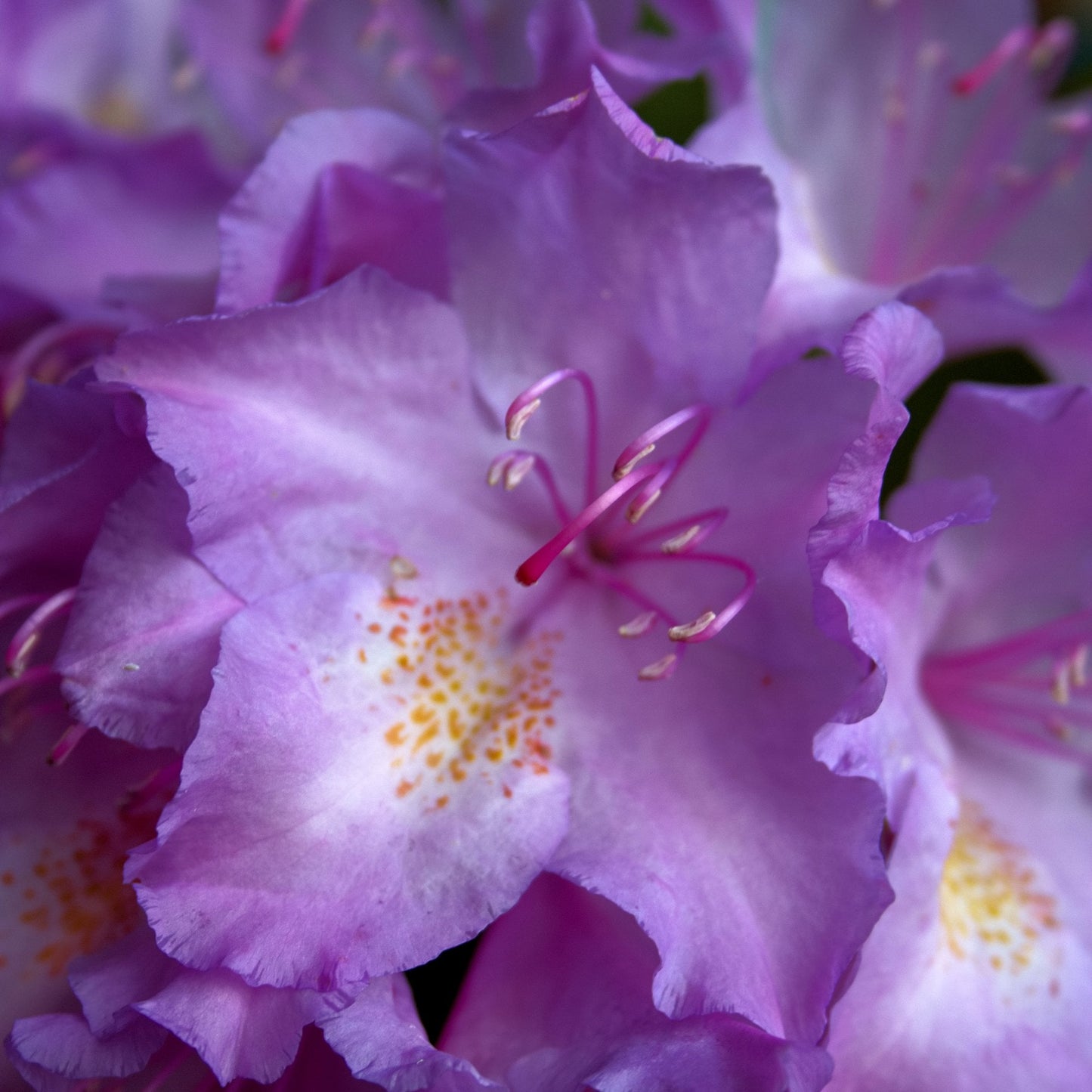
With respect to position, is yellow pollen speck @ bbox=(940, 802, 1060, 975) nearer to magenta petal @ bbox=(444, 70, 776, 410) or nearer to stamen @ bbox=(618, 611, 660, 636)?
stamen @ bbox=(618, 611, 660, 636)

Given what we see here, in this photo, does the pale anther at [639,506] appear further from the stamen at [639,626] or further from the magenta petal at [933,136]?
the magenta petal at [933,136]

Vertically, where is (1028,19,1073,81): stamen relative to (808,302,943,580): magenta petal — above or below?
below

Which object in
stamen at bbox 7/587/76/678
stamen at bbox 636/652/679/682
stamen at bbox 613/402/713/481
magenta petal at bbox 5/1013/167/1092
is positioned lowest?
magenta petal at bbox 5/1013/167/1092

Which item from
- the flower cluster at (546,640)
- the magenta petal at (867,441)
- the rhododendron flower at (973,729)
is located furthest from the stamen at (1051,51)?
the magenta petal at (867,441)

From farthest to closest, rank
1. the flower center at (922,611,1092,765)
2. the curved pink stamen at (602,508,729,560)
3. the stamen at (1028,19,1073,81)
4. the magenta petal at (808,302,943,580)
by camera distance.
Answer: the stamen at (1028,19,1073,81)
the flower center at (922,611,1092,765)
the curved pink stamen at (602,508,729,560)
the magenta petal at (808,302,943,580)

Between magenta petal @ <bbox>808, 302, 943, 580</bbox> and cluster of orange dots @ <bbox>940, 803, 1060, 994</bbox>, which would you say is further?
cluster of orange dots @ <bbox>940, 803, 1060, 994</bbox>

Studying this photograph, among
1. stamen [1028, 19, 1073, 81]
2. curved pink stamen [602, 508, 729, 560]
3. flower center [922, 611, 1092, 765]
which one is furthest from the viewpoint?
stamen [1028, 19, 1073, 81]

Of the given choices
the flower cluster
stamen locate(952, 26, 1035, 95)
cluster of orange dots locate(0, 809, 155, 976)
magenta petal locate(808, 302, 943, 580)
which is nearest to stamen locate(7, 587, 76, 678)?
the flower cluster

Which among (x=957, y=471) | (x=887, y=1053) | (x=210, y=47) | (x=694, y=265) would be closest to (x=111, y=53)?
(x=210, y=47)

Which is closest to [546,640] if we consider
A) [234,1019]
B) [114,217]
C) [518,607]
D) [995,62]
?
[518,607]
